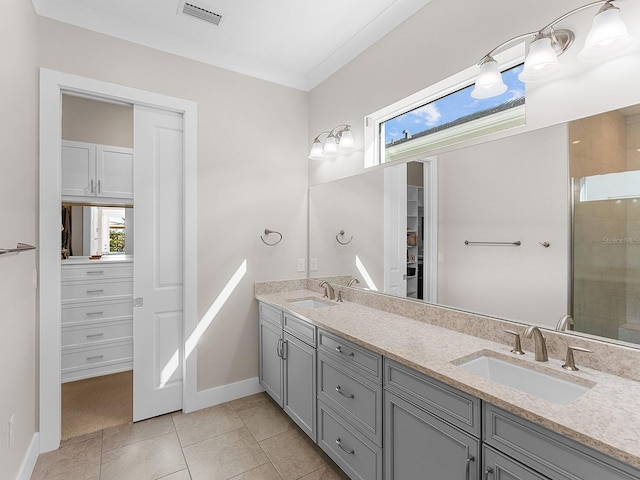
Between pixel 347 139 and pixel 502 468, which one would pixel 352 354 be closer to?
pixel 502 468

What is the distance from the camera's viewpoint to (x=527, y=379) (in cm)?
137

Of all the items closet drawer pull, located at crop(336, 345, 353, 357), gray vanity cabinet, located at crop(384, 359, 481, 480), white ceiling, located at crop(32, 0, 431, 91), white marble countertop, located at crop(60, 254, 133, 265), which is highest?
white ceiling, located at crop(32, 0, 431, 91)

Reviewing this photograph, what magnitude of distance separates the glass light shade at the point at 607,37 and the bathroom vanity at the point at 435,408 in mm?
1220

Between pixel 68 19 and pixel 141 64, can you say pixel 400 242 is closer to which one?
pixel 141 64

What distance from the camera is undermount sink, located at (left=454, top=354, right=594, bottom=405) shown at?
1.24 metres

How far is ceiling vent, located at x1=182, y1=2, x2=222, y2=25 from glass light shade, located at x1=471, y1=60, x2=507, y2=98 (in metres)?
1.78

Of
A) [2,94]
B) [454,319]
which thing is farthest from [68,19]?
[454,319]

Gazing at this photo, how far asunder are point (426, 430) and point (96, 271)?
11.0 feet

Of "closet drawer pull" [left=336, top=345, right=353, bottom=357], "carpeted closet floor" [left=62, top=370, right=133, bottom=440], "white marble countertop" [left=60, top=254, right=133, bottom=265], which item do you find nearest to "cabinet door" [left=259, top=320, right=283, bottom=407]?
"closet drawer pull" [left=336, top=345, right=353, bottom=357]

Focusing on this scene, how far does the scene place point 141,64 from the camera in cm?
246

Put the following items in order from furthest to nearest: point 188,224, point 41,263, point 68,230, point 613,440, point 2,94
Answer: point 68,230 → point 188,224 → point 41,263 → point 2,94 → point 613,440

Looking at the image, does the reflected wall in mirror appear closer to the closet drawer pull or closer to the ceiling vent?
the ceiling vent

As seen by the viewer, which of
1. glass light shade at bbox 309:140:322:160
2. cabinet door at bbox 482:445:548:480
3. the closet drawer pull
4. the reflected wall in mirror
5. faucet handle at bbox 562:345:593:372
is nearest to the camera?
cabinet door at bbox 482:445:548:480

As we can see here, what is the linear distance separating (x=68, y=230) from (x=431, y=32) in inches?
152
